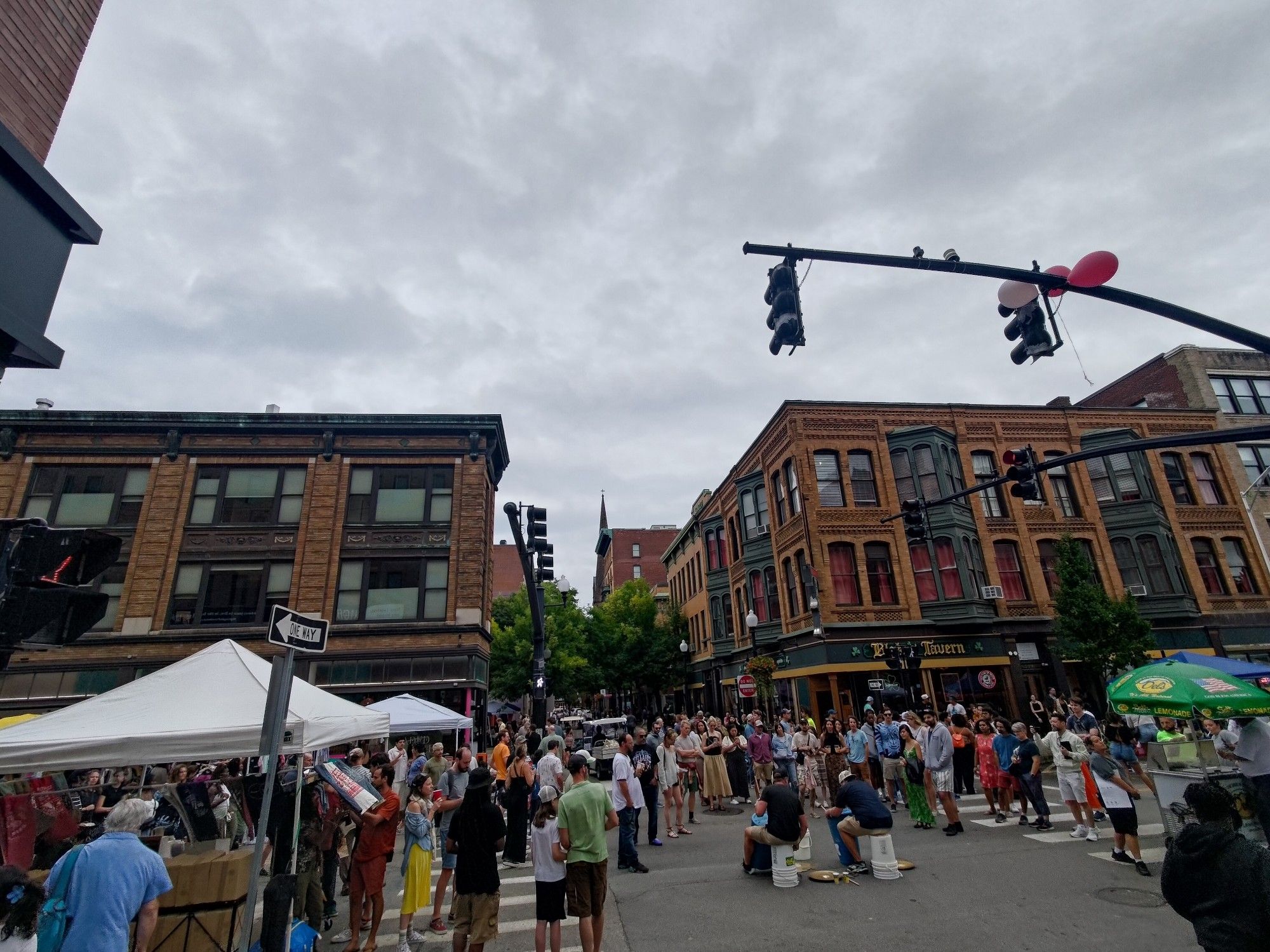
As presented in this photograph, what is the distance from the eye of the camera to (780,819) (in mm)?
8328

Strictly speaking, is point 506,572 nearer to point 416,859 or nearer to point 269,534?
point 269,534

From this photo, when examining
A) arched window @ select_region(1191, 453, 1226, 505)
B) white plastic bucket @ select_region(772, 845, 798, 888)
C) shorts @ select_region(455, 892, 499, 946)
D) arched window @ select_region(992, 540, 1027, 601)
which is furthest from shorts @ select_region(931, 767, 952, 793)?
arched window @ select_region(1191, 453, 1226, 505)

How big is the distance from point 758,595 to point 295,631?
26810 mm

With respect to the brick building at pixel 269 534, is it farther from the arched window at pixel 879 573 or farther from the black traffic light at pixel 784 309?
the black traffic light at pixel 784 309

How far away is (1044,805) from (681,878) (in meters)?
6.68

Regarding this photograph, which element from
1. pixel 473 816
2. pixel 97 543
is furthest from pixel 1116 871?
pixel 97 543

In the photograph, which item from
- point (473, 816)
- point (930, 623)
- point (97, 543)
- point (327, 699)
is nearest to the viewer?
point (97, 543)

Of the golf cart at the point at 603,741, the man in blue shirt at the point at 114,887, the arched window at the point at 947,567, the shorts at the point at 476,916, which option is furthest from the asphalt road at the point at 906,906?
the arched window at the point at 947,567

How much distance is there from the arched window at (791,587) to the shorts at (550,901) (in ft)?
70.5

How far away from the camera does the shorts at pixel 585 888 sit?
615cm

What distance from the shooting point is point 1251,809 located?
7.31 meters

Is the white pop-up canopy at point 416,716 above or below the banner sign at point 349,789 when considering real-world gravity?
above

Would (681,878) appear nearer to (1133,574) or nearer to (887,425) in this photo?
(887,425)

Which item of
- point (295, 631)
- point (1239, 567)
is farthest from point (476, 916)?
point (1239, 567)
